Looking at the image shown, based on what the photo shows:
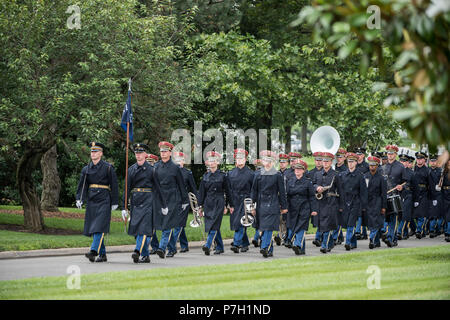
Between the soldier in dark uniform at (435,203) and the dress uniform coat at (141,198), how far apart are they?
9.76 m

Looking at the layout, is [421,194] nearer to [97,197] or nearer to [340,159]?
[340,159]

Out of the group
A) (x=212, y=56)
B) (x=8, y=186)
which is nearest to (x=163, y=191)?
(x=212, y=56)

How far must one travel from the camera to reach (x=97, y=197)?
45.9 ft

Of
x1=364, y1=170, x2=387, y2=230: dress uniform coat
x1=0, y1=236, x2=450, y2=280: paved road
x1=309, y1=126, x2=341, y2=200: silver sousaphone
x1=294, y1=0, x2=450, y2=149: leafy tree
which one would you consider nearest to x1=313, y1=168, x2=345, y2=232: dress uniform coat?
x1=0, y1=236, x2=450, y2=280: paved road

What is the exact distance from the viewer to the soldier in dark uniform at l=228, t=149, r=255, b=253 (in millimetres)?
16625

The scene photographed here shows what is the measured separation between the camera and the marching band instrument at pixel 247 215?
16.1m

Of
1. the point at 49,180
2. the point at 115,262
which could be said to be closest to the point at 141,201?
the point at 115,262

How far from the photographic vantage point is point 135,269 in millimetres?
12953

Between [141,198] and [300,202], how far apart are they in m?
3.84

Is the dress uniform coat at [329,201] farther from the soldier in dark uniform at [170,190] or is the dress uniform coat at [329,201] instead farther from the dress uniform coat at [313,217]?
the soldier in dark uniform at [170,190]

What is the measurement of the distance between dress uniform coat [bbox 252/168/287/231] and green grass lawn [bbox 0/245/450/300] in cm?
148

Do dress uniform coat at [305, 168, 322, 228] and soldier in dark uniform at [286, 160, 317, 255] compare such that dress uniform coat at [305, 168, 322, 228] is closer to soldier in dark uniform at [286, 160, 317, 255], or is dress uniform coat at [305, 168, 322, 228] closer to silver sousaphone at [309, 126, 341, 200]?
soldier in dark uniform at [286, 160, 317, 255]

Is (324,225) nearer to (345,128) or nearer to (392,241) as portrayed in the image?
(392,241)
